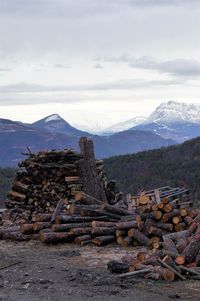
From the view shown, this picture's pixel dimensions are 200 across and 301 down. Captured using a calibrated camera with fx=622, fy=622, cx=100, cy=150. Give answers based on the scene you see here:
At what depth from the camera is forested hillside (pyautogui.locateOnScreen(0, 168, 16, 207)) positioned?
45056 mm

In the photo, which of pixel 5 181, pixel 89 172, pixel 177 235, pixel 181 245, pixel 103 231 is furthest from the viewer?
pixel 5 181

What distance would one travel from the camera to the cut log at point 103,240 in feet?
45.0

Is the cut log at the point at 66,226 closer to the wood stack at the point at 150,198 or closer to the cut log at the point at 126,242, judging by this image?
the cut log at the point at 126,242

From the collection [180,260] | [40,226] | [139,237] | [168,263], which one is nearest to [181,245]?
[180,260]

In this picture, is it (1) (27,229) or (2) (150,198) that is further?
(2) (150,198)

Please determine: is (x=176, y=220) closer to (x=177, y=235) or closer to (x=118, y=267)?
(x=177, y=235)

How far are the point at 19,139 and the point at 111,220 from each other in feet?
613

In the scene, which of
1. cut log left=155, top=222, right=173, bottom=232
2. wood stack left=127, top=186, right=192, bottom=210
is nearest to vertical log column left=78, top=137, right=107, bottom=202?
wood stack left=127, top=186, right=192, bottom=210

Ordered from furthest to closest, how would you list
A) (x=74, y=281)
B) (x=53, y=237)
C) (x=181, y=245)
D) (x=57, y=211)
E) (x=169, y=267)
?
(x=57, y=211) → (x=53, y=237) → (x=181, y=245) → (x=74, y=281) → (x=169, y=267)

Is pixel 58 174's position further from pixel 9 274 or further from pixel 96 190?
pixel 9 274

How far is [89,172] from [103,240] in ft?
20.7

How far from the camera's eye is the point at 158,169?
57.2 meters

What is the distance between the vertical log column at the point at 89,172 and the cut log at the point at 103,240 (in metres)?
5.74

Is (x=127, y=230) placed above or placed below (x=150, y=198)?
below
